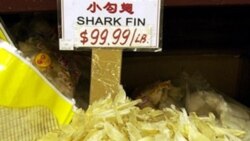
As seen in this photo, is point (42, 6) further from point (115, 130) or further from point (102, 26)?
point (115, 130)

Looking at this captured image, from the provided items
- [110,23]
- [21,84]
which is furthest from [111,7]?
[21,84]

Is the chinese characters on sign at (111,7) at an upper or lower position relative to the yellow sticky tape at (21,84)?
upper

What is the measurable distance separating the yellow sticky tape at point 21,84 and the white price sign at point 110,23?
0.34ft

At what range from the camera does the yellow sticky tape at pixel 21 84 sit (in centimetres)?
88

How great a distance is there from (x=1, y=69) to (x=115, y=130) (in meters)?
0.27

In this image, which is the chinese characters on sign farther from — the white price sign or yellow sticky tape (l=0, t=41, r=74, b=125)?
yellow sticky tape (l=0, t=41, r=74, b=125)

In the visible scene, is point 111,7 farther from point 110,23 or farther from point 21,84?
point 21,84

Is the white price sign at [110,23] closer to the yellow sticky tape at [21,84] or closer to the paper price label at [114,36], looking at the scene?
the paper price label at [114,36]

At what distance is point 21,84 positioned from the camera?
888mm

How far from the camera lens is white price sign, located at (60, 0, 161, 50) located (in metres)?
0.82

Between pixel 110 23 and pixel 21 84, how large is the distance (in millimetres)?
214

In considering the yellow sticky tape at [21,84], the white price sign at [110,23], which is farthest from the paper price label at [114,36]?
the yellow sticky tape at [21,84]

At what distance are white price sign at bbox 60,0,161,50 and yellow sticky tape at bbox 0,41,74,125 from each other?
0.10 meters

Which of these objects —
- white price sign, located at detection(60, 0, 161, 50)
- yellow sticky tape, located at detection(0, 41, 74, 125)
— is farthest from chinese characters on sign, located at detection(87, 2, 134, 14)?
yellow sticky tape, located at detection(0, 41, 74, 125)
